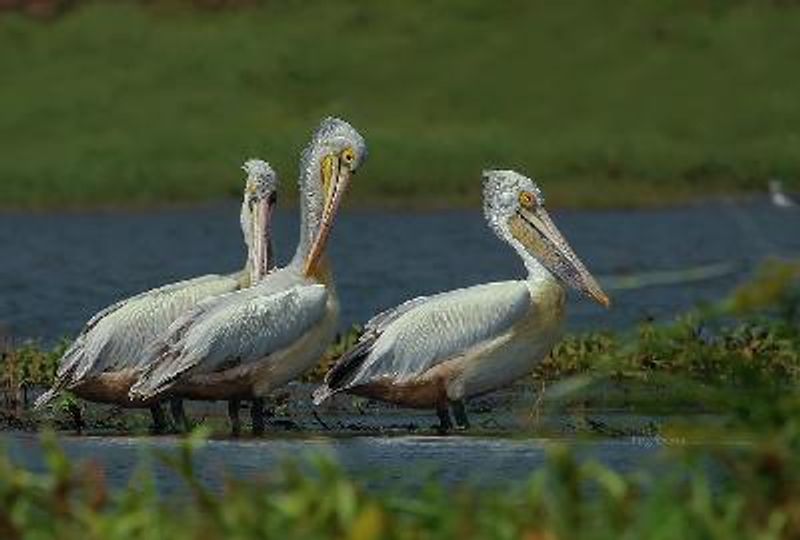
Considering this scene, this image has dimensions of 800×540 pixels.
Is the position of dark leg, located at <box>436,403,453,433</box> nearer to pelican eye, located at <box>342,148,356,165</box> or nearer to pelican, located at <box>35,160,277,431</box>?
pelican, located at <box>35,160,277,431</box>

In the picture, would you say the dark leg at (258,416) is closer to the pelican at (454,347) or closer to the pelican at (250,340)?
the pelican at (250,340)

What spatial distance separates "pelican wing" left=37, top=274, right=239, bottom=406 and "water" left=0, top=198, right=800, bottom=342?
7553 millimetres

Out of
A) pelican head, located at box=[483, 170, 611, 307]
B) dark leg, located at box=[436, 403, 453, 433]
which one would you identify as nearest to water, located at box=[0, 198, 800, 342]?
pelican head, located at box=[483, 170, 611, 307]

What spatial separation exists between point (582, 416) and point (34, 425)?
2580mm

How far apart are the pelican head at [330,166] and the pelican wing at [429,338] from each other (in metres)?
0.79

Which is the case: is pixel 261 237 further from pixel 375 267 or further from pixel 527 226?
pixel 375 267

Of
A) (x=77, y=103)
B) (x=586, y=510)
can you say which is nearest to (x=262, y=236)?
(x=586, y=510)

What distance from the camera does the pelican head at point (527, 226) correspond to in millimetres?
13797

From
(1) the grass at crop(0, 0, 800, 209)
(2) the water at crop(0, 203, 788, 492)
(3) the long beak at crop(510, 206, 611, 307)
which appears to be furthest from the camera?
(1) the grass at crop(0, 0, 800, 209)

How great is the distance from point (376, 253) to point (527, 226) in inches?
810

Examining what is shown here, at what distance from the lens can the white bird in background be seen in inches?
1583

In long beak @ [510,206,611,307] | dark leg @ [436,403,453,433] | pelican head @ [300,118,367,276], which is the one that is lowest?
dark leg @ [436,403,453,433]

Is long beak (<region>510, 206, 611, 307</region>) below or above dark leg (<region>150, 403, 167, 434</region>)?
above

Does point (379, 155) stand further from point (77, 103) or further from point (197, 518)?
point (197, 518)
